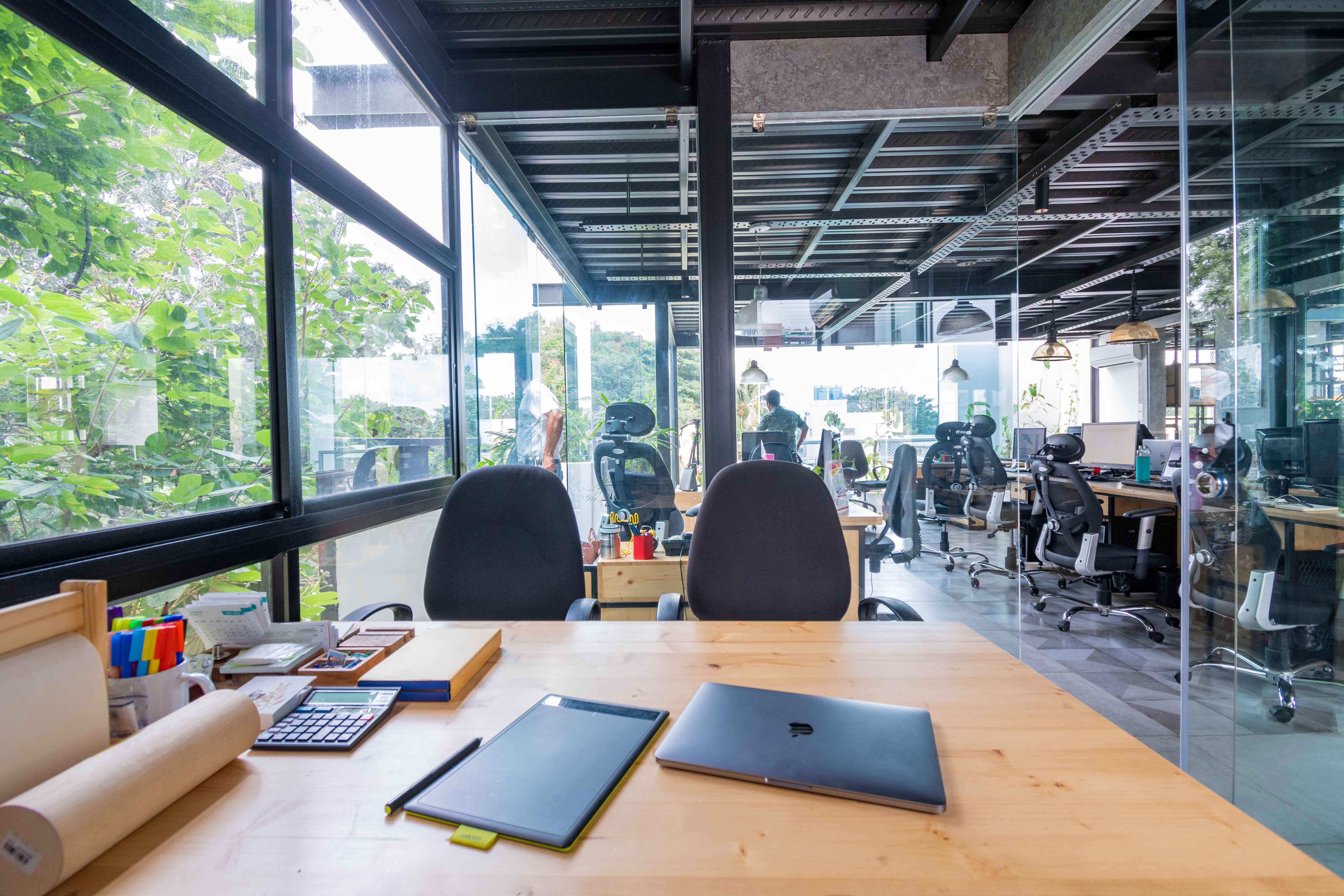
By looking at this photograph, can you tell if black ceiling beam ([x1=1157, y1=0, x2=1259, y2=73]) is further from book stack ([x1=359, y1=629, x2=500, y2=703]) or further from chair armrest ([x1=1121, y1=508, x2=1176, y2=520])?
chair armrest ([x1=1121, y1=508, x2=1176, y2=520])

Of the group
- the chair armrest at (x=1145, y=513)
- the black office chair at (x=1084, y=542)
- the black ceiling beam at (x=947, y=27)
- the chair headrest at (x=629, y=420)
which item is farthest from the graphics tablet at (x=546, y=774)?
the chair armrest at (x=1145, y=513)

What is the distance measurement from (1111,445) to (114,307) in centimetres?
763

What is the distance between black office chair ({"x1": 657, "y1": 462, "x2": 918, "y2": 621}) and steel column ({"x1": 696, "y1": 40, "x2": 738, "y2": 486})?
1023mm

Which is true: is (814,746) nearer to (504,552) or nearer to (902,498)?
(504,552)

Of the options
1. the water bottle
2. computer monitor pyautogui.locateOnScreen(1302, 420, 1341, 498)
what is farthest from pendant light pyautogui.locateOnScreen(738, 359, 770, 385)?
the water bottle

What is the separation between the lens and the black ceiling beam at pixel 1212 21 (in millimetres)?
A: 1680

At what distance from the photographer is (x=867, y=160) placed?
326 centimetres

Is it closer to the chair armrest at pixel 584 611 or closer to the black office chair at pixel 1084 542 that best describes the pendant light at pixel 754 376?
the chair armrest at pixel 584 611

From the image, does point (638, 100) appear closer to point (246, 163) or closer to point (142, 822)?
point (246, 163)

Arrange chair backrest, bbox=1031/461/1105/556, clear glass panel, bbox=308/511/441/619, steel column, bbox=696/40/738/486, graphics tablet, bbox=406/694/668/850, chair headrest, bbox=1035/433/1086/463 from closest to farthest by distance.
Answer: graphics tablet, bbox=406/694/668/850 → clear glass panel, bbox=308/511/441/619 → steel column, bbox=696/40/738/486 → chair backrest, bbox=1031/461/1105/556 → chair headrest, bbox=1035/433/1086/463

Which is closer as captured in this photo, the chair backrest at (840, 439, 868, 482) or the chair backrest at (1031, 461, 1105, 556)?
the chair backrest at (840, 439, 868, 482)

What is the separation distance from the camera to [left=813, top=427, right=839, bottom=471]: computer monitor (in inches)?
133

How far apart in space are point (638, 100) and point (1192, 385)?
2638mm

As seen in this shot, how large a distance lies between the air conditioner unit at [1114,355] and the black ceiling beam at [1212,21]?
11320 mm
